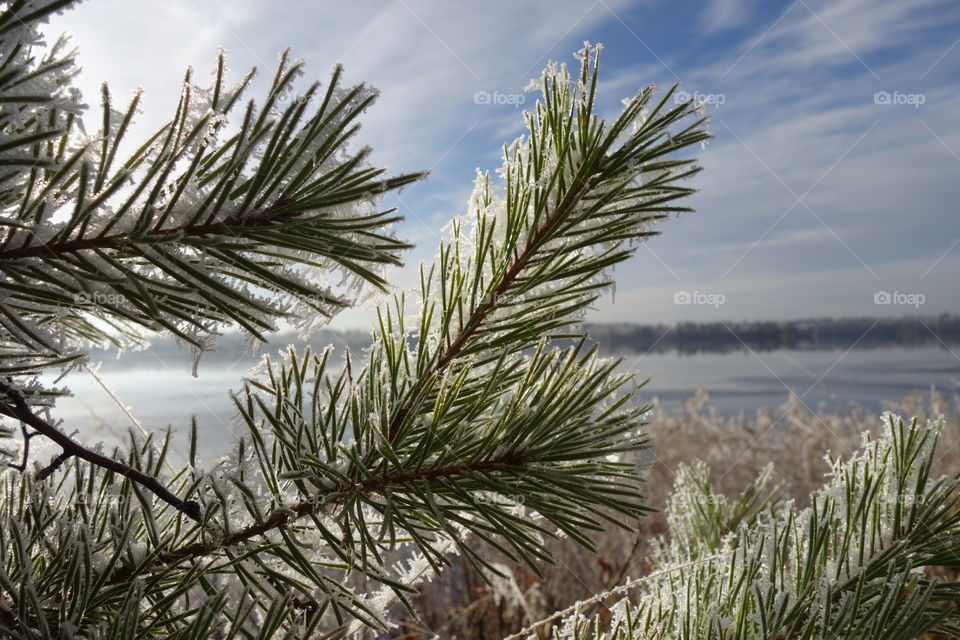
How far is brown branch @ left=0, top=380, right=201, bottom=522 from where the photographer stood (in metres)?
0.54

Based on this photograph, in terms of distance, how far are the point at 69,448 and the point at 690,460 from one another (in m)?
4.14

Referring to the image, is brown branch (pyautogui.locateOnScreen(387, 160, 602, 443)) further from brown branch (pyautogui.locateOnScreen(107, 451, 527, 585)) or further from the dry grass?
the dry grass

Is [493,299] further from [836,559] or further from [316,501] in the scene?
[836,559]

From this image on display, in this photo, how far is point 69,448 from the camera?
0.56m

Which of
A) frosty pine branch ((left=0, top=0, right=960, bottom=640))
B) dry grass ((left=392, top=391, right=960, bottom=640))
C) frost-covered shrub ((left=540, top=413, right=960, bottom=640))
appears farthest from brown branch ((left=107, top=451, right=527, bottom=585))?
dry grass ((left=392, top=391, right=960, bottom=640))

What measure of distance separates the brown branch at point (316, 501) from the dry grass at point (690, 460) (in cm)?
186

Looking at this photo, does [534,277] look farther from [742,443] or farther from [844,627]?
[742,443]

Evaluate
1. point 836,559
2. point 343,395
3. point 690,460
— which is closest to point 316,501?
point 343,395

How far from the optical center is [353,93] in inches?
19.7

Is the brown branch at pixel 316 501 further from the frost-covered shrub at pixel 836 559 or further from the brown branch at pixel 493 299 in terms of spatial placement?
the frost-covered shrub at pixel 836 559

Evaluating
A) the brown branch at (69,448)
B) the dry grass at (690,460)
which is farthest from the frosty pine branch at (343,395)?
the dry grass at (690,460)

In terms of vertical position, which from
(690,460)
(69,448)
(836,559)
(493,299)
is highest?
(493,299)

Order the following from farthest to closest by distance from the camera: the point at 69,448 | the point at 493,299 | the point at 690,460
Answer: the point at 690,460 → the point at 493,299 → the point at 69,448

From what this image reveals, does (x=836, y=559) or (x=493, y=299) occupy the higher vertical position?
(x=493, y=299)
